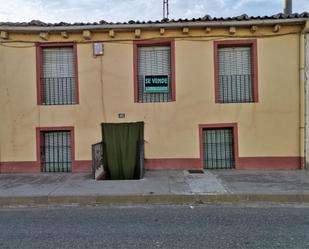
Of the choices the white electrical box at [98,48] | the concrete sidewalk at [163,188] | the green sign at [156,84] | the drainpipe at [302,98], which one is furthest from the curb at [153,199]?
the white electrical box at [98,48]

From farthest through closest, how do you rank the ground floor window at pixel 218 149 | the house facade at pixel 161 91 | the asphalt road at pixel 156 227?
the ground floor window at pixel 218 149, the house facade at pixel 161 91, the asphalt road at pixel 156 227

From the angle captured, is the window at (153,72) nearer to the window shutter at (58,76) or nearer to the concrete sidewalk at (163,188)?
the window shutter at (58,76)

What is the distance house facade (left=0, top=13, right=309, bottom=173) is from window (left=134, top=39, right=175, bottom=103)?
0.10ft

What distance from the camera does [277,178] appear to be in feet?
30.7

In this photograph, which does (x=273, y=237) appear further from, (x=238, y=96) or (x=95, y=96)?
(x=95, y=96)

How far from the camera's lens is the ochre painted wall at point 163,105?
1064 centimetres

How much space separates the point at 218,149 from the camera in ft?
36.2

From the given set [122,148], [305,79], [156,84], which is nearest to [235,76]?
[305,79]

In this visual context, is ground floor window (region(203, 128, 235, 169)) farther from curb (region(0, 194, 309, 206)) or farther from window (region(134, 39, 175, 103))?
curb (region(0, 194, 309, 206))

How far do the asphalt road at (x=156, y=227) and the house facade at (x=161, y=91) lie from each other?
3.71m

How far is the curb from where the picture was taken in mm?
7566

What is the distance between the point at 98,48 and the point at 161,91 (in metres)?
2.30

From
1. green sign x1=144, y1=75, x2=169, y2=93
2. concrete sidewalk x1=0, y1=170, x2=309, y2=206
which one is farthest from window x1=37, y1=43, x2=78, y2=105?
concrete sidewalk x1=0, y1=170, x2=309, y2=206

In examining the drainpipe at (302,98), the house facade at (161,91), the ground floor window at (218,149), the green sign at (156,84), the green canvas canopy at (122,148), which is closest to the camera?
the green canvas canopy at (122,148)
